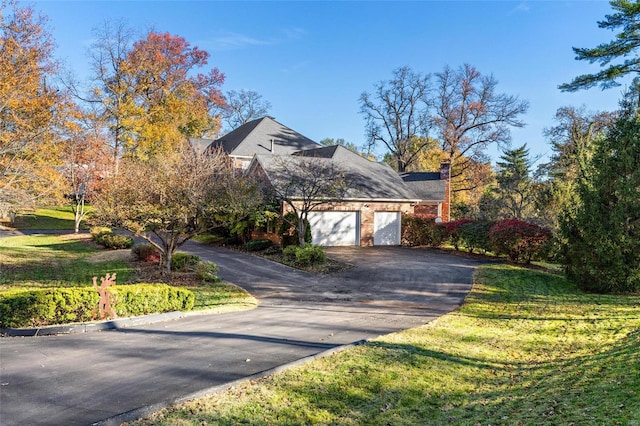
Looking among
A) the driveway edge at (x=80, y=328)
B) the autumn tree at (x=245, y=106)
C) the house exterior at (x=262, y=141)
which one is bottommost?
the driveway edge at (x=80, y=328)

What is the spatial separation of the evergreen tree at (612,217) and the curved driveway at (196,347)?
3.85 m

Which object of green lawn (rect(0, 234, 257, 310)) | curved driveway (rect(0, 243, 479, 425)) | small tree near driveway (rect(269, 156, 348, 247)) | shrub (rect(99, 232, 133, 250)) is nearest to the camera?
curved driveway (rect(0, 243, 479, 425))

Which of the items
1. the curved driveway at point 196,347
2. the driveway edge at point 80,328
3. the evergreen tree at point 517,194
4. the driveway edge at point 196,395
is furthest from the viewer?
the evergreen tree at point 517,194

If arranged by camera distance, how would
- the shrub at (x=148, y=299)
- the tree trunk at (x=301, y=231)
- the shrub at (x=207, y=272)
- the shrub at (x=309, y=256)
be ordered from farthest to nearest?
1. the tree trunk at (x=301, y=231)
2. the shrub at (x=309, y=256)
3. the shrub at (x=207, y=272)
4. the shrub at (x=148, y=299)

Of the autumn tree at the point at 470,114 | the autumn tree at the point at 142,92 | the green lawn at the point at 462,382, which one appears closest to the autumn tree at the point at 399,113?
the autumn tree at the point at 470,114

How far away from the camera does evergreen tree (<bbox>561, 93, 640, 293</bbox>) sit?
40.5 ft

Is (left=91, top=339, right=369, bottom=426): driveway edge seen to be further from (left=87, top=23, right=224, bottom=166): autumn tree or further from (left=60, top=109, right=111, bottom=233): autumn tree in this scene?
(left=87, top=23, right=224, bottom=166): autumn tree

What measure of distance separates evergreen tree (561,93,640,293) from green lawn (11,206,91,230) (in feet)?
110

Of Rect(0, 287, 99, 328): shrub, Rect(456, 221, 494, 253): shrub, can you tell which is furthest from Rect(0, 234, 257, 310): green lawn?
Rect(456, 221, 494, 253): shrub

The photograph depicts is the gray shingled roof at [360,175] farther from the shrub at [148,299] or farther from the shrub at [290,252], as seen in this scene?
the shrub at [148,299]

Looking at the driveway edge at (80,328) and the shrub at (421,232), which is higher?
the shrub at (421,232)

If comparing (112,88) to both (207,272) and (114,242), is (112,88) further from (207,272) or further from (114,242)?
(207,272)

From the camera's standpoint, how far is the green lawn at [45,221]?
3441 centimetres

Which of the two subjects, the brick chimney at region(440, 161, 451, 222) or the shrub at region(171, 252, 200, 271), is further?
the brick chimney at region(440, 161, 451, 222)
